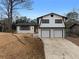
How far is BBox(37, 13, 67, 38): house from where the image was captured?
137 ft

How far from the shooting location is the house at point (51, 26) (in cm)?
4191

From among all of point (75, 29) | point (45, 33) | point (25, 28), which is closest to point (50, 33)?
point (45, 33)

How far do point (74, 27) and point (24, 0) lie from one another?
643 inches

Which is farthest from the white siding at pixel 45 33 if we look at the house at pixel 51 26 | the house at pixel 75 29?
the house at pixel 75 29

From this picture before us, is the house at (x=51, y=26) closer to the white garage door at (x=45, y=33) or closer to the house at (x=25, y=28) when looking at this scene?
the white garage door at (x=45, y=33)

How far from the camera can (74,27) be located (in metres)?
48.6

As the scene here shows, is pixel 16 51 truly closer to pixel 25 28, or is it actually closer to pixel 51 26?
pixel 51 26

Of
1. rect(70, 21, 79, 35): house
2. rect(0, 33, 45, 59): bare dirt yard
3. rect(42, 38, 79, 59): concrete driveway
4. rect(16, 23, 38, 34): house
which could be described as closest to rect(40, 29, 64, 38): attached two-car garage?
rect(16, 23, 38, 34): house

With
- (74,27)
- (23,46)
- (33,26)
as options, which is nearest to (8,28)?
(33,26)

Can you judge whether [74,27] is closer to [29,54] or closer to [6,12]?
[6,12]

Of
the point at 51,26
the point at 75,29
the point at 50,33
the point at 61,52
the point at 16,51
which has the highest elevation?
the point at 51,26

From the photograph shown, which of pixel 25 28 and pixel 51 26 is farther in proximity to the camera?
pixel 25 28

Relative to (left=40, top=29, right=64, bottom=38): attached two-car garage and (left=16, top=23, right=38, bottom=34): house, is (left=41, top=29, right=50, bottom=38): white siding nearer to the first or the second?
(left=40, top=29, right=64, bottom=38): attached two-car garage

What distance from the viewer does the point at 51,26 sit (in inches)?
1668
